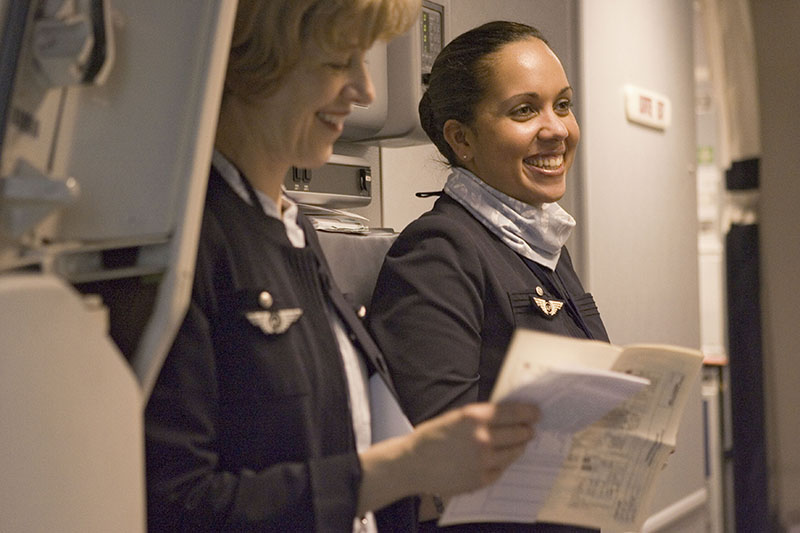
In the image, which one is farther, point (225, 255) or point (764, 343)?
point (764, 343)

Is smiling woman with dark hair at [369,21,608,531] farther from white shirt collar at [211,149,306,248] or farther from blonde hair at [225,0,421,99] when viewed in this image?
blonde hair at [225,0,421,99]

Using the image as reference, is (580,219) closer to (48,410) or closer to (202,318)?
(202,318)

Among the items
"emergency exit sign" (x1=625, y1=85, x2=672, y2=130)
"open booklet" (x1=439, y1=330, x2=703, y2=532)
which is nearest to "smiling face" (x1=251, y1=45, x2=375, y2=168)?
"open booklet" (x1=439, y1=330, x2=703, y2=532)

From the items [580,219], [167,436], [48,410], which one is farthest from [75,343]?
[580,219]

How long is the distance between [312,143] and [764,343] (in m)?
3.50

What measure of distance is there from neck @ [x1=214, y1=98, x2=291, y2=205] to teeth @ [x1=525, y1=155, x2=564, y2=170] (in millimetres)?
734

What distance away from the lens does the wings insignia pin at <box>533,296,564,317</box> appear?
157 cm

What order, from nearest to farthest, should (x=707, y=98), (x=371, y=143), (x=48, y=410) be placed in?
(x=48, y=410), (x=371, y=143), (x=707, y=98)

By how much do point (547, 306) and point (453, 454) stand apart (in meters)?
0.63

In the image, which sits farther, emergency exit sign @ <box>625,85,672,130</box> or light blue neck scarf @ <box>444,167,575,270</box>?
emergency exit sign @ <box>625,85,672,130</box>

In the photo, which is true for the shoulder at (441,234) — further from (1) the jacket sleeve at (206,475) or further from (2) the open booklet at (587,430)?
(1) the jacket sleeve at (206,475)

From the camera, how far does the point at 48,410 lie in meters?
0.81

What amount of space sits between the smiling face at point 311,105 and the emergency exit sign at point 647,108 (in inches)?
84.1

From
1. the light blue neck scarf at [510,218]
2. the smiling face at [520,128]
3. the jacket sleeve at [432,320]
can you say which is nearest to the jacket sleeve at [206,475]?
the jacket sleeve at [432,320]
